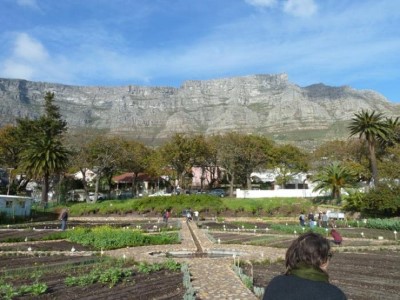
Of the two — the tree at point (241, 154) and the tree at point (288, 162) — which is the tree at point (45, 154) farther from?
the tree at point (288, 162)

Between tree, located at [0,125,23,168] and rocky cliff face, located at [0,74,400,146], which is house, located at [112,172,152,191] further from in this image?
rocky cliff face, located at [0,74,400,146]

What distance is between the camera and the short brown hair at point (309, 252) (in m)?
3.39

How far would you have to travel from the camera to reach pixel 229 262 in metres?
15.5

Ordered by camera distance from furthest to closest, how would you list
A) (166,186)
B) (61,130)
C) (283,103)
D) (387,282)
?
(283,103), (166,186), (61,130), (387,282)

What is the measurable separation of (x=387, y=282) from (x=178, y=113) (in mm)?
177307

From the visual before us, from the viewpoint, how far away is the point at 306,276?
3.33 meters

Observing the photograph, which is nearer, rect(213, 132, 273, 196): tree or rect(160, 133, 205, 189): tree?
rect(160, 133, 205, 189): tree

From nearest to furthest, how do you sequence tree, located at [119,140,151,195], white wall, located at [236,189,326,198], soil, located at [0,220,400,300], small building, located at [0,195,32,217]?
soil, located at [0,220,400,300], small building, located at [0,195,32,217], white wall, located at [236,189,326,198], tree, located at [119,140,151,195]

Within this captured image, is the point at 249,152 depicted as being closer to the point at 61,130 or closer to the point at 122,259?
the point at 61,130

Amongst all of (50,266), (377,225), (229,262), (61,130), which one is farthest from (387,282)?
(61,130)

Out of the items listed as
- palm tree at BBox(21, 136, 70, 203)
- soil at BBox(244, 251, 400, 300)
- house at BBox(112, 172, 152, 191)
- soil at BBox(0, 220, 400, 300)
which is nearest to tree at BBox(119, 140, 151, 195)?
palm tree at BBox(21, 136, 70, 203)

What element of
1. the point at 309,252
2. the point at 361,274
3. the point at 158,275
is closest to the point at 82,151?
the point at 158,275

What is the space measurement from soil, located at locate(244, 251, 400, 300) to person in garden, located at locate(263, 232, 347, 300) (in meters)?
7.54

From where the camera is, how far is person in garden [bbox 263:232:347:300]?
10.5ft
